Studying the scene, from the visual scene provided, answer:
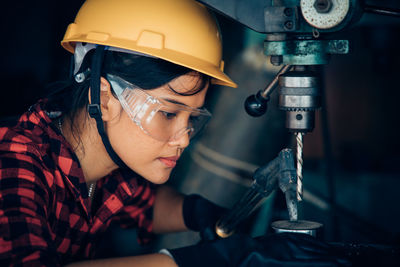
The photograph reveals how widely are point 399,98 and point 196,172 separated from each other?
268 centimetres

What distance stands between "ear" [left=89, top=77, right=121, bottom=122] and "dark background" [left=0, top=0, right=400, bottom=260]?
67 centimetres

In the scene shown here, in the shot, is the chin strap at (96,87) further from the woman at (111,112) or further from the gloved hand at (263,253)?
the gloved hand at (263,253)

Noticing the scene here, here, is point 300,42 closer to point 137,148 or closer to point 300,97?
point 300,97

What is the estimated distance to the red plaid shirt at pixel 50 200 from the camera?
2.87 ft

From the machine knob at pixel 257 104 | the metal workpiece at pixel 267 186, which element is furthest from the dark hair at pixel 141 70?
the metal workpiece at pixel 267 186

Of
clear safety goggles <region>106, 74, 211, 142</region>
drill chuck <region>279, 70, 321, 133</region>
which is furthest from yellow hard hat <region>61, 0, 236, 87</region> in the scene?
drill chuck <region>279, 70, 321, 133</region>

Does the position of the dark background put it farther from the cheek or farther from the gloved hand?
the cheek

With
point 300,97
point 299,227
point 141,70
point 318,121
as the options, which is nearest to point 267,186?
point 299,227

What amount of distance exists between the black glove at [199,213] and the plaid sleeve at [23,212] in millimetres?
542

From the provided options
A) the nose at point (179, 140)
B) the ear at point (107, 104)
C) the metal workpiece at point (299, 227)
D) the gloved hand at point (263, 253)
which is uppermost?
the ear at point (107, 104)

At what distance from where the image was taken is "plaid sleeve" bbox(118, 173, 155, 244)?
1547 mm

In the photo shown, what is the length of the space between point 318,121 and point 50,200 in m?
2.91

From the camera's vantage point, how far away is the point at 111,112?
1.22 meters

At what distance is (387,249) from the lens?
100 centimetres
